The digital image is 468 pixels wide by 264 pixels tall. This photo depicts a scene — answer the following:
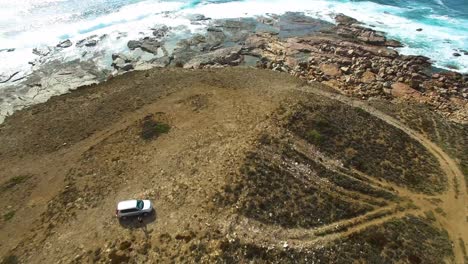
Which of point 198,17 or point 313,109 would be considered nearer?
point 313,109

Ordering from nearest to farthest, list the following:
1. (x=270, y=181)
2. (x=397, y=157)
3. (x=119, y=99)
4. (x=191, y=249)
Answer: (x=191, y=249)
(x=270, y=181)
(x=397, y=157)
(x=119, y=99)

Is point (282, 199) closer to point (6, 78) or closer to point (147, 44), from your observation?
point (147, 44)

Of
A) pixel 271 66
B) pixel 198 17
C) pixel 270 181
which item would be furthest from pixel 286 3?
pixel 270 181

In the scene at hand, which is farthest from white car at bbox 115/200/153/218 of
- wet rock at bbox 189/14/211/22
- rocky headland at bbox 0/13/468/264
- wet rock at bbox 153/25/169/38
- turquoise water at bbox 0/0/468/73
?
wet rock at bbox 189/14/211/22

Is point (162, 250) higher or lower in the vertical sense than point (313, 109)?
lower

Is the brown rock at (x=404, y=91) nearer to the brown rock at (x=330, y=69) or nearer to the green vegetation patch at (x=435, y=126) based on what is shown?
the green vegetation patch at (x=435, y=126)

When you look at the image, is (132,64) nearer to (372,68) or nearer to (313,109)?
(313,109)

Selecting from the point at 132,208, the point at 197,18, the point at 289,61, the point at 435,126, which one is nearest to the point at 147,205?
the point at 132,208
